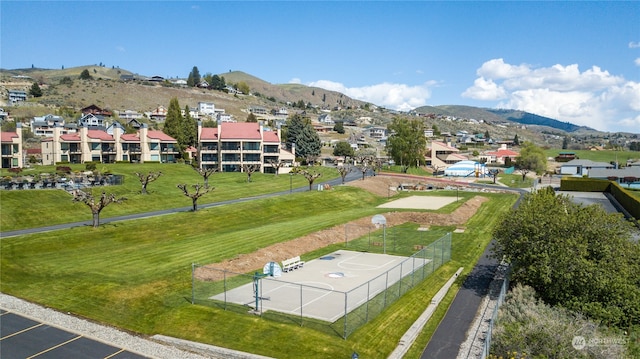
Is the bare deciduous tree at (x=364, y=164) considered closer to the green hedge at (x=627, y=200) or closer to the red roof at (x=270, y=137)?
the red roof at (x=270, y=137)

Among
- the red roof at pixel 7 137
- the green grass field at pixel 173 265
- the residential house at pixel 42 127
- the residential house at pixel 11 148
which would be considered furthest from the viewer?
the residential house at pixel 42 127

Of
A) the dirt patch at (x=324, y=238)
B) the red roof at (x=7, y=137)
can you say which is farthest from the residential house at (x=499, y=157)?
the red roof at (x=7, y=137)

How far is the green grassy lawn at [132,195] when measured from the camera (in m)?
51.0

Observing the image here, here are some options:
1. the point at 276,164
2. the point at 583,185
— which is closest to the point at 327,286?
the point at 276,164

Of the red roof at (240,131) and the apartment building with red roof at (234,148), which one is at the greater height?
the red roof at (240,131)

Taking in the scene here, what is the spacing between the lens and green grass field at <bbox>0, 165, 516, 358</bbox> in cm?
2480

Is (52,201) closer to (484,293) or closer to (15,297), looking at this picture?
(15,297)

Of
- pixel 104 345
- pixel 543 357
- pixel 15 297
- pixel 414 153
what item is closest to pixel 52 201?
pixel 15 297

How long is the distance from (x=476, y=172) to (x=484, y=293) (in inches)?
3920

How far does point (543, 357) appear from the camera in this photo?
21.1 m

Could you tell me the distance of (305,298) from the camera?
Result: 2969cm

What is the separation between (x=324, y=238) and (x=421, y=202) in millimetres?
33062

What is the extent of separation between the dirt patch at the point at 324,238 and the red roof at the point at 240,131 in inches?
2012

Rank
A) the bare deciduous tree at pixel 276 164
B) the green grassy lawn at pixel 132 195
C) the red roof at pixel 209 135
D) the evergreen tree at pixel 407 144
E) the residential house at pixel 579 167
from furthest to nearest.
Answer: the residential house at pixel 579 167 → the evergreen tree at pixel 407 144 → the red roof at pixel 209 135 → the bare deciduous tree at pixel 276 164 → the green grassy lawn at pixel 132 195
